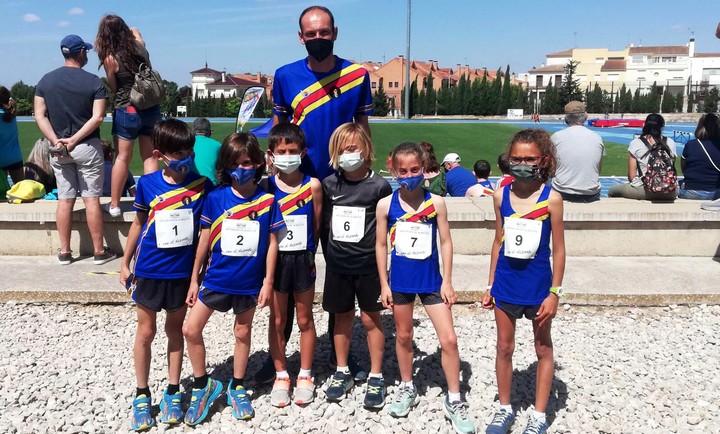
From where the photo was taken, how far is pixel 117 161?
5.85 m

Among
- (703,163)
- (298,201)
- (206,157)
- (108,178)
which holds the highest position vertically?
(206,157)

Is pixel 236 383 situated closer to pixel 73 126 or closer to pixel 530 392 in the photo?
pixel 530 392

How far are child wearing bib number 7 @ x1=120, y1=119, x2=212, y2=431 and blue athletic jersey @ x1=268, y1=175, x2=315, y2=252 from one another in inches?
16.6

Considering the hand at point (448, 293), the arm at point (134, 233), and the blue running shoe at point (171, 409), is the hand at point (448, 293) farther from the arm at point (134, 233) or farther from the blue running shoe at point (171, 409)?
the arm at point (134, 233)

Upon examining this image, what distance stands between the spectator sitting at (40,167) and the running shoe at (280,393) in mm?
5418

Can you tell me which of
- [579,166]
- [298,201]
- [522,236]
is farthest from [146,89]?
[579,166]

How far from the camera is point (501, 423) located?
3.33 m

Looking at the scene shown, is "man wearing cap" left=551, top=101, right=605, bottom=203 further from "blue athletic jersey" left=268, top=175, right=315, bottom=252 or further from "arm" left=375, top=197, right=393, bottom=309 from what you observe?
"blue athletic jersey" left=268, top=175, right=315, bottom=252

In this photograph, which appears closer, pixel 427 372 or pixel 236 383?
pixel 236 383

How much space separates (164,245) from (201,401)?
0.92 metres

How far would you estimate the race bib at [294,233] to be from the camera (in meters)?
3.54

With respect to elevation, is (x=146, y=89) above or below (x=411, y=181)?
above

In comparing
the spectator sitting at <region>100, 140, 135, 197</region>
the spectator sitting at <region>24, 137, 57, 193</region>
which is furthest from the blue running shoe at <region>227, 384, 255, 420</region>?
the spectator sitting at <region>24, 137, 57, 193</region>

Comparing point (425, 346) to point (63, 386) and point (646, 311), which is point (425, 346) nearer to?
point (646, 311)
